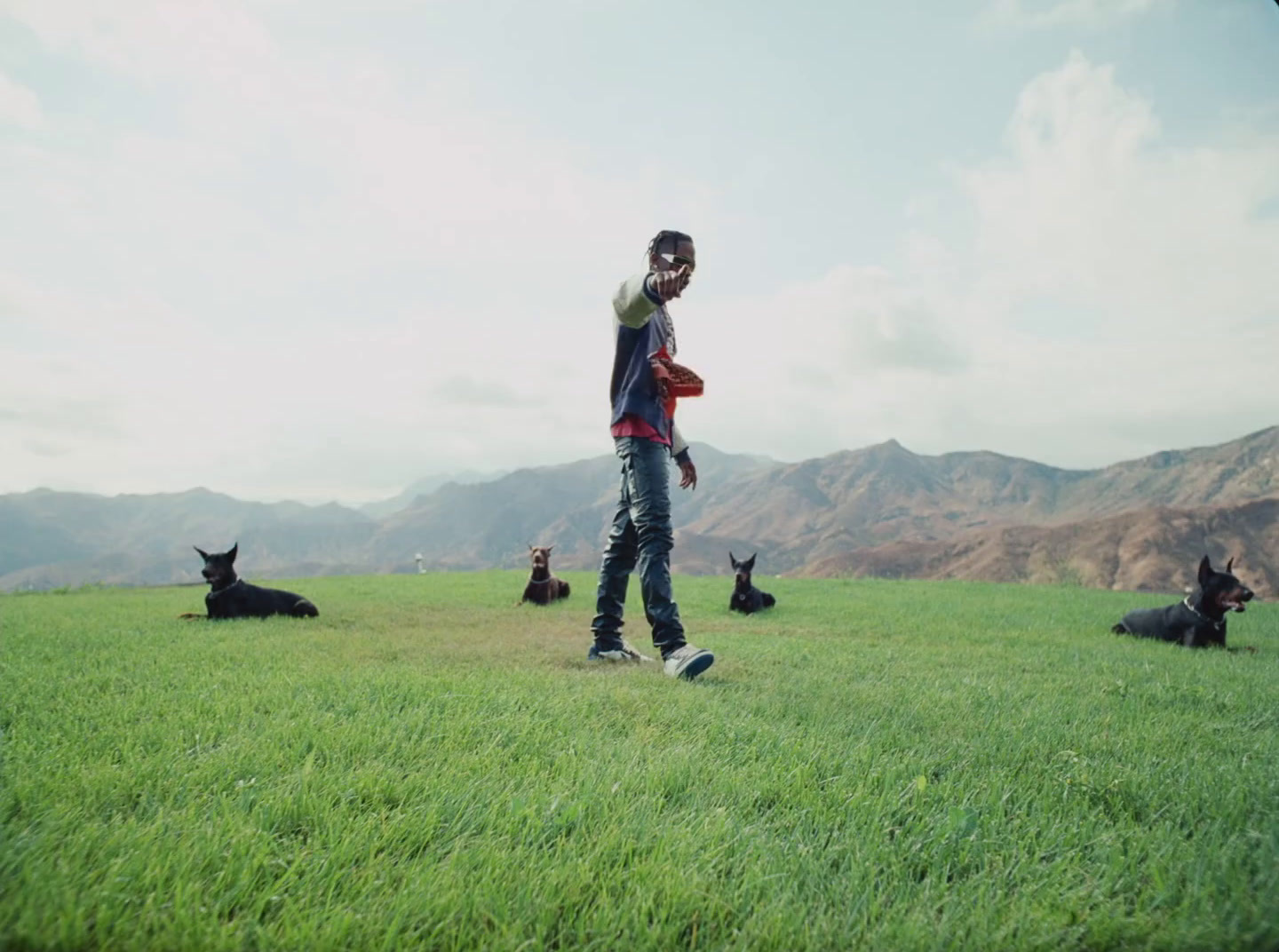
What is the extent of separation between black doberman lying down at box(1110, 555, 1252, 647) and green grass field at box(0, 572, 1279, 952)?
2875 millimetres

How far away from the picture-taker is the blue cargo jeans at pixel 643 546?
5.01 m

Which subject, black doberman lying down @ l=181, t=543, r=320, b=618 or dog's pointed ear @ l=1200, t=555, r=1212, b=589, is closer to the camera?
dog's pointed ear @ l=1200, t=555, r=1212, b=589

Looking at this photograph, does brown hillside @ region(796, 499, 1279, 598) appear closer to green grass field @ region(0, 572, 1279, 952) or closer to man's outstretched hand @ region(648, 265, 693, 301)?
man's outstretched hand @ region(648, 265, 693, 301)

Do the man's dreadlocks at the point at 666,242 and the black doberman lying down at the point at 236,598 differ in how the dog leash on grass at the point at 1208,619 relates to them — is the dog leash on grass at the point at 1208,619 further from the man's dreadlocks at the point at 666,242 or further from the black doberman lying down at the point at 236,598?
the black doberman lying down at the point at 236,598

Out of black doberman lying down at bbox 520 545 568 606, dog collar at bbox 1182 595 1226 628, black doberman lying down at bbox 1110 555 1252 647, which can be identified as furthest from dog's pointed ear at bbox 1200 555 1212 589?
black doberman lying down at bbox 520 545 568 606

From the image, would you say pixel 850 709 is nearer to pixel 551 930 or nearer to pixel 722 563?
pixel 551 930

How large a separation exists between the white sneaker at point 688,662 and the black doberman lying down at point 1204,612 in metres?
5.87

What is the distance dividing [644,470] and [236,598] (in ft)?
17.7

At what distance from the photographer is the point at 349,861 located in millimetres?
1770

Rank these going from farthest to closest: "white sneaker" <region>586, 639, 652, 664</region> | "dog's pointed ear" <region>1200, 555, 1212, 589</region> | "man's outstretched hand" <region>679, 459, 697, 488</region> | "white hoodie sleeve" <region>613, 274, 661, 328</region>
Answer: "dog's pointed ear" <region>1200, 555, 1212, 589</region> < "man's outstretched hand" <region>679, 459, 697, 488</region> < "white sneaker" <region>586, 639, 652, 664</region> < "white hoodie sleeve" <region>613, 274, 661, 328</region>

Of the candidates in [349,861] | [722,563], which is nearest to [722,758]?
[349,861]

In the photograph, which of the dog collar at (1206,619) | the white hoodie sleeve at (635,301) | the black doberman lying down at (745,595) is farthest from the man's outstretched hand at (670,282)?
the dog collar at (1206,619)

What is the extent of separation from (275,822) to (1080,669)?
571 centimetres

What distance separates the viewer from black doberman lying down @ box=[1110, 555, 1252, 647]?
681 cm
